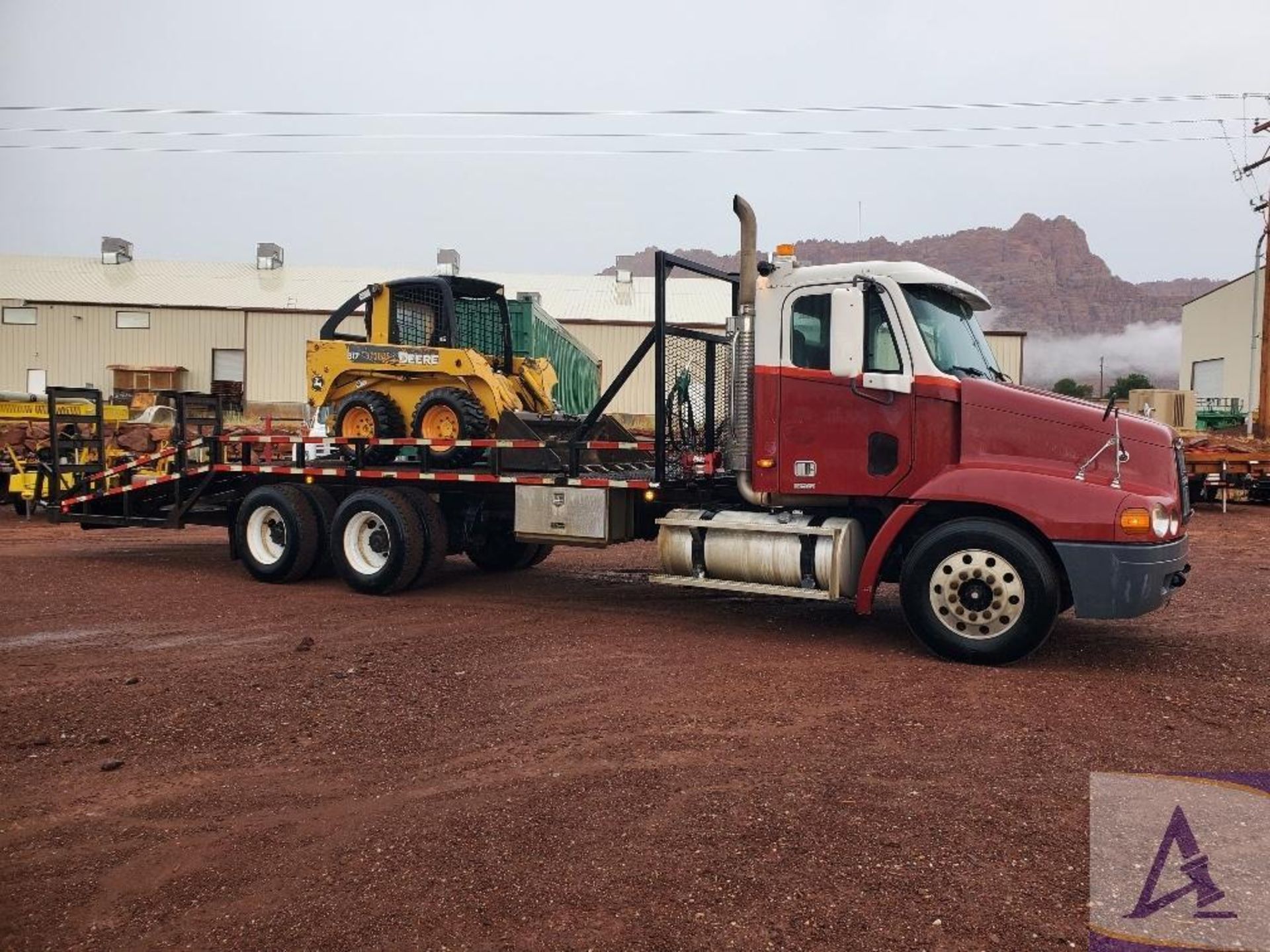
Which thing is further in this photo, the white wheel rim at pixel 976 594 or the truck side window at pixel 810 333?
the truck side window at pixel 810 333

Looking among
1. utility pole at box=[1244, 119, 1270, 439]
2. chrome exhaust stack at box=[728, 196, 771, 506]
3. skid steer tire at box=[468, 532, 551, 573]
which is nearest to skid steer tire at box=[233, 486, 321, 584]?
skid steer tire at box=[468, 532, 551, 573]

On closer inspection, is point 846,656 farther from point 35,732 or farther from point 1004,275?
point 1004,275

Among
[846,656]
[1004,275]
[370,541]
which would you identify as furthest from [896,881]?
[1004,275]

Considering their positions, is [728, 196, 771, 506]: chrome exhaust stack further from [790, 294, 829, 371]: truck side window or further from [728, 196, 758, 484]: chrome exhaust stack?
[790, 294, 829, 371]: truck side window

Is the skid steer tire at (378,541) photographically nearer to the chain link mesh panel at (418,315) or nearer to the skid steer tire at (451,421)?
the skid steer tire at (451,421)

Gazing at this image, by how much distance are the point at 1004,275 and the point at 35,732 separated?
165861 millimetres

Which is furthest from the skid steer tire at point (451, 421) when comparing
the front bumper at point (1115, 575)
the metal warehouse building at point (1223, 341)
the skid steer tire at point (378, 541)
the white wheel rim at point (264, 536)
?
the metal warehouse building at point (1223, 341)

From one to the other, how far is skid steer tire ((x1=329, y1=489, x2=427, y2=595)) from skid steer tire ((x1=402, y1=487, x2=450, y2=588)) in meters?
0.04

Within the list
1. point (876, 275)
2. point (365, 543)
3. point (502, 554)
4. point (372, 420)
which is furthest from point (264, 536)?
point (876, 275)

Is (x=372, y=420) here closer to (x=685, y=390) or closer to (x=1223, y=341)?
(x=685, y=390)

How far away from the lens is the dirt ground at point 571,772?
129 inches

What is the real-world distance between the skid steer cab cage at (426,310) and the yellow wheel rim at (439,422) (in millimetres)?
808

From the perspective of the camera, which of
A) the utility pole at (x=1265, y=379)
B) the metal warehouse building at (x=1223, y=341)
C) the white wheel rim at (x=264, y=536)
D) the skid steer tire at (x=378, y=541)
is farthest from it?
the metal warehouse building at (x=1223, y=341)

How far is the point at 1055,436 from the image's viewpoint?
6887 mm
